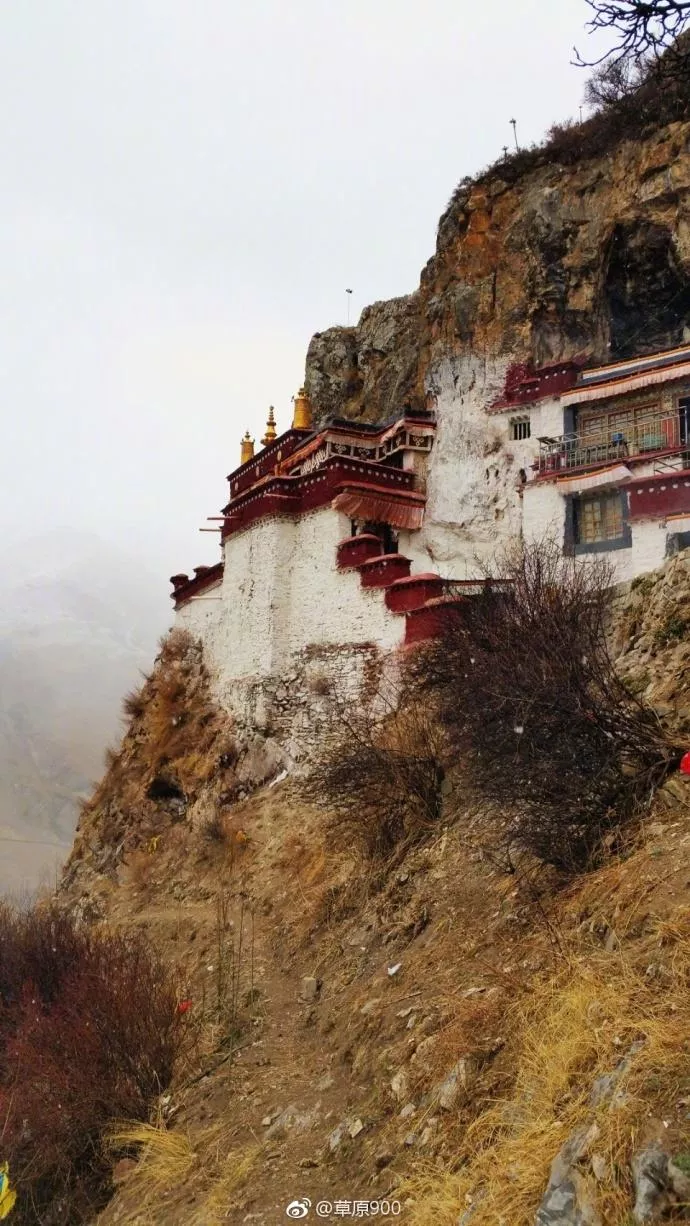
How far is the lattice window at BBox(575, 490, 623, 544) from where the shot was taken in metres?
16.7

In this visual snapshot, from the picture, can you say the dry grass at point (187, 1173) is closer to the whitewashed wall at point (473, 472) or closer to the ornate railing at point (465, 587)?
the ornate railing at point (465, 587)

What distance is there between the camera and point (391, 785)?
11164mm

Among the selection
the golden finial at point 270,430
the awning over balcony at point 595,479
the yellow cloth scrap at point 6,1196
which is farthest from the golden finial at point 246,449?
the yellow cloth scrap at point 6,1196

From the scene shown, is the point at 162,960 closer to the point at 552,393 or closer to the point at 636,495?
the point at 636,495

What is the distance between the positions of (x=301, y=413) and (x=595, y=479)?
9871 millimetres

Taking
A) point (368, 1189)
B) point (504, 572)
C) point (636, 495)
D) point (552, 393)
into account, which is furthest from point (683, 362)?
point (368, 1189)

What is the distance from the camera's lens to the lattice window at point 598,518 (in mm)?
16703

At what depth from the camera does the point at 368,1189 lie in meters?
5.45

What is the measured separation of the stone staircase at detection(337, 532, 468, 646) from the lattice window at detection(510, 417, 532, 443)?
514 cm

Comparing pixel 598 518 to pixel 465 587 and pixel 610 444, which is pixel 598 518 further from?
pixel 465 587

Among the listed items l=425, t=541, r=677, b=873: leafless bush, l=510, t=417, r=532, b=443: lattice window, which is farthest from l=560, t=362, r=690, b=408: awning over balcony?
l=425, t=541, r=677, b=873: leafless bush

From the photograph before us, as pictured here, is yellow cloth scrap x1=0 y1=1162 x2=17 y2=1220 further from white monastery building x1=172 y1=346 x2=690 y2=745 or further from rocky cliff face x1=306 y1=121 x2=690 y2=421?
rocky cliff face x1=306 y1=121 x2=690 y2=421

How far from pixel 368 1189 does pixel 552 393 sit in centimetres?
1699

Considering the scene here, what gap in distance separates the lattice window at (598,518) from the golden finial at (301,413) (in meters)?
8.78
